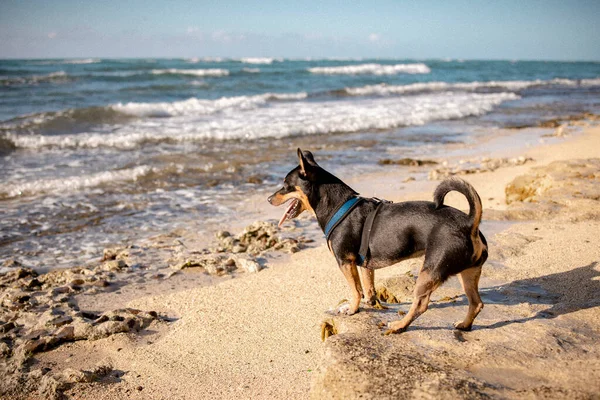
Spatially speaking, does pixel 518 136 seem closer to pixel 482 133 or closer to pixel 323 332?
pixel 482 133

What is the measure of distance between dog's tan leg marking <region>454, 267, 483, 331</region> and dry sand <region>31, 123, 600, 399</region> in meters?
0.09

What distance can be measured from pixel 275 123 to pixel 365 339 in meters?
13.9

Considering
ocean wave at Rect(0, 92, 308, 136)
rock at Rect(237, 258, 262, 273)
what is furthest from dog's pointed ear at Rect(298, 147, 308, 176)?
ocean wave at Rect(0, 92, 308, 136)

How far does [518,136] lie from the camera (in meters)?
14.6

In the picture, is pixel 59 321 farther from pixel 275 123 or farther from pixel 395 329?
pixel 275 123

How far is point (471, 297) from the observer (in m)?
3.54

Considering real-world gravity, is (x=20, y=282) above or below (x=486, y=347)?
below

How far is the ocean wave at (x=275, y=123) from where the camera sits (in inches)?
549

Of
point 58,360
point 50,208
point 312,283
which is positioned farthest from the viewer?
point 50,208

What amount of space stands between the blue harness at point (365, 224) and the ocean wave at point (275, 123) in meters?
10.7

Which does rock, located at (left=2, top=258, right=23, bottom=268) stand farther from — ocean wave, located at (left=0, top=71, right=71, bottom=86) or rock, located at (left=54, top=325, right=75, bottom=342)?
ocean wave, located at (left=0, top=71, right=71, bottom=86)

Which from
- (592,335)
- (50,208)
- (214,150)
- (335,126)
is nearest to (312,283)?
(592,335)

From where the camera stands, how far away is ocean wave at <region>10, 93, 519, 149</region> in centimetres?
1394

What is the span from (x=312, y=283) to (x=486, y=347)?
2249 millimetres
